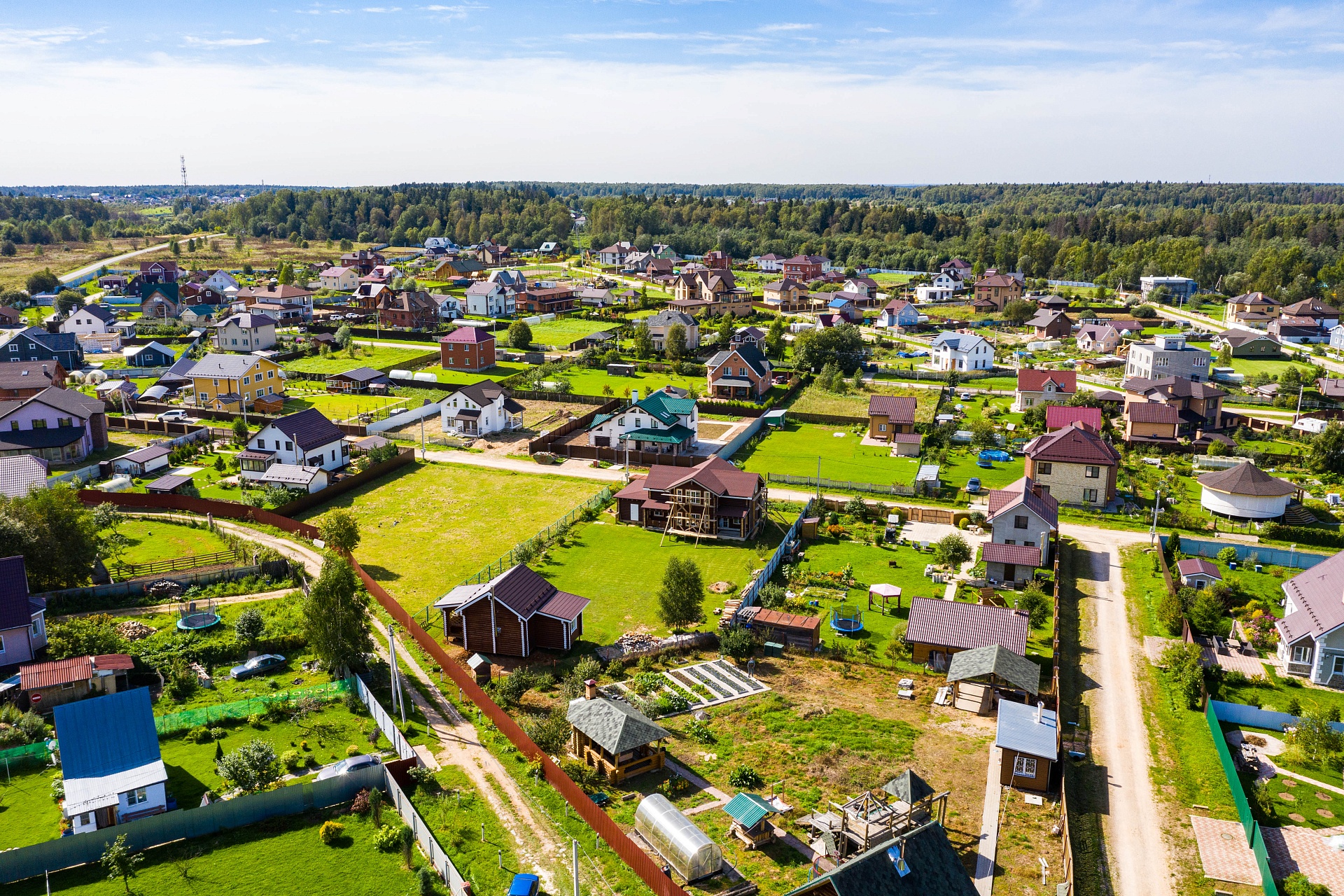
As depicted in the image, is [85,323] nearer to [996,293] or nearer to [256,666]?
[256,666]

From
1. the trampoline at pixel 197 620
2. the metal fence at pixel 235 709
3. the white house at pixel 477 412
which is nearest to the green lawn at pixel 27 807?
the metal fence at pixel 235 709

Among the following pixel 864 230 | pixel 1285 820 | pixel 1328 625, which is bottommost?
pixel 1285 820

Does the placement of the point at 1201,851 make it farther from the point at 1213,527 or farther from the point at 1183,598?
the point at 1213,527

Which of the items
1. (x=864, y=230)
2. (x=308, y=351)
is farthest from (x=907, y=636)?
(x=864, y=230)

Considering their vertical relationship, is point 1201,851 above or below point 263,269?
below

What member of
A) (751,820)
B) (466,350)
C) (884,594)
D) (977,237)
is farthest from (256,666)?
(977,237)
